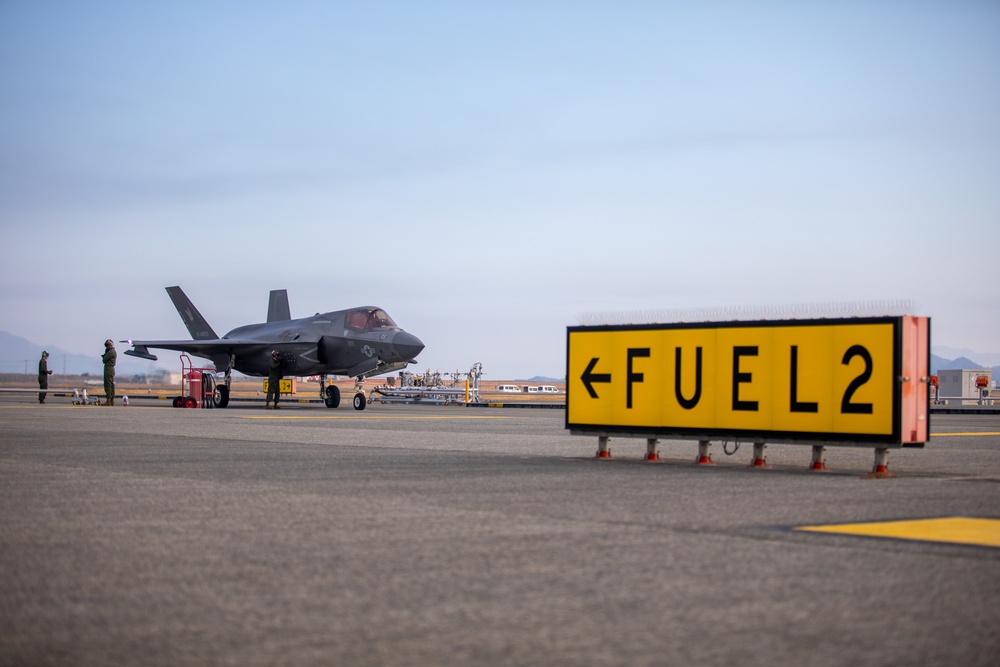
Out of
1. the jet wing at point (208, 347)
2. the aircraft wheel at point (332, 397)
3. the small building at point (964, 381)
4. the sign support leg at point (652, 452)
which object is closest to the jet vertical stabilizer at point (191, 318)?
the jet wing at point (208, 347)

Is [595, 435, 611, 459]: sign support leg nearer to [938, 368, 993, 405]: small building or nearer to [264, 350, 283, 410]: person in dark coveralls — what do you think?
[264, 350, 283, 410]: person in dark coveralls

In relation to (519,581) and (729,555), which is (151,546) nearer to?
(519,581)

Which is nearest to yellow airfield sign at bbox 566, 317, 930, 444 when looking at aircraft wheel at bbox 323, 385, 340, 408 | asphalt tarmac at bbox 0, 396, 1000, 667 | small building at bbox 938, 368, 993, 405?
asphalt tarmac at bbox 0, 396, 1000, 667

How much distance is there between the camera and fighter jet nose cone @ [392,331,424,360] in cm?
3597

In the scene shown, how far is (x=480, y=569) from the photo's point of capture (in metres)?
5.93

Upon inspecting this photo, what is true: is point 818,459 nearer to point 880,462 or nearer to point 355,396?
point 880,462

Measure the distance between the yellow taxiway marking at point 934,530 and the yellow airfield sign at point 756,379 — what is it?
4543 mm

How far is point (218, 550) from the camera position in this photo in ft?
21.4

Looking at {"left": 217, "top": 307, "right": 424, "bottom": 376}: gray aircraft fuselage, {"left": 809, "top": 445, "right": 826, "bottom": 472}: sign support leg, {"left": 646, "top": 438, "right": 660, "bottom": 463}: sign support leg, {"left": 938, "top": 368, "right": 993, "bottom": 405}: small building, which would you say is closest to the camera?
{"left": 809, "top": 445, "right": 826, "bottom": 472}: sign support leg

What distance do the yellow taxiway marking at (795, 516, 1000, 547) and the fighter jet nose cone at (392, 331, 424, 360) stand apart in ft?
93.2

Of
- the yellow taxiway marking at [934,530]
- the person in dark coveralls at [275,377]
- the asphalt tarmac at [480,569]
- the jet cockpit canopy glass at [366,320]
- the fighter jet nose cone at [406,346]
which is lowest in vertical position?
the asphalt tarmac at [480,569]

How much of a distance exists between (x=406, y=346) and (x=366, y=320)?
189 centimetres

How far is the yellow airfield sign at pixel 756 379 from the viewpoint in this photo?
12695mm

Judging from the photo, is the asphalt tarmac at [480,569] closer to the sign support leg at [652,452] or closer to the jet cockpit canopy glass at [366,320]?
the sign support leg at [652,452]
